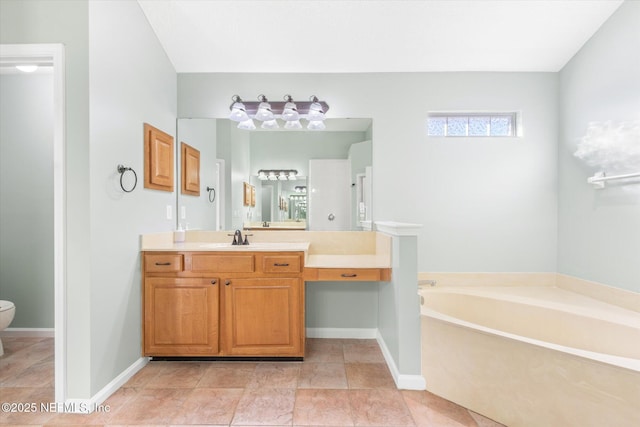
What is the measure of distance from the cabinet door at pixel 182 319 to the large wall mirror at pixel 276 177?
706mm

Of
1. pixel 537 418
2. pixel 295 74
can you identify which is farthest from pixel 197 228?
pixel 537 418

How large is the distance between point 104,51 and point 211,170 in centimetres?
116

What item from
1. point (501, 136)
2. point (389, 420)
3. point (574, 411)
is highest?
point (501, 136)

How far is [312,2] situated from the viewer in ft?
7.13

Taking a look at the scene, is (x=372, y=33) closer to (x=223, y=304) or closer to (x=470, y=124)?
(x=470, y=124)

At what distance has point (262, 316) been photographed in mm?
2230

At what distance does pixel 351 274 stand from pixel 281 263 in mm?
513

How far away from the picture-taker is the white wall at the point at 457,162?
2.69 metres

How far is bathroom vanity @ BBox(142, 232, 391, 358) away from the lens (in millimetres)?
2230

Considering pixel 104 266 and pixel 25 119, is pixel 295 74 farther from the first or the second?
pixel 25 119

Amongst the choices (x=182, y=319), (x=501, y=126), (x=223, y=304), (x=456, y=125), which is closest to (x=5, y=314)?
(x=182, y=319)

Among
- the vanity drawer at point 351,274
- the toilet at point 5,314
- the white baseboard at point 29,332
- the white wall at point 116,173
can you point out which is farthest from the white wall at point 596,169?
the white baseboard at point 29,332

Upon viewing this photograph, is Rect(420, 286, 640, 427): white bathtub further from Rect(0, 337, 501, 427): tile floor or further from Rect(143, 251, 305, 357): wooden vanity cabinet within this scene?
Rect(143, 251, 305, 357): wooden vanity cabinet

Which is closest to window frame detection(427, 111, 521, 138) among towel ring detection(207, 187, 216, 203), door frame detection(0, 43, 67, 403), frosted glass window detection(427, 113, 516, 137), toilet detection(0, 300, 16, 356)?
frosted glass window detection(427, 113, 516, 137)
